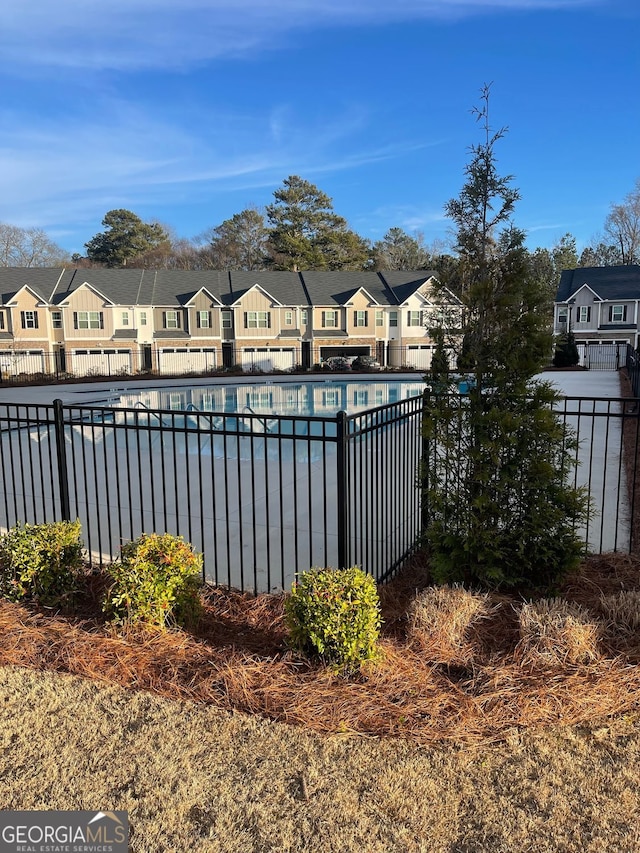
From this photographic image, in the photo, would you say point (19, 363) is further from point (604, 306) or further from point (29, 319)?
point (604, 306)

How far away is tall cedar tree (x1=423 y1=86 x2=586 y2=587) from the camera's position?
416 cm

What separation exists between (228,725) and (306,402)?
22144 mm

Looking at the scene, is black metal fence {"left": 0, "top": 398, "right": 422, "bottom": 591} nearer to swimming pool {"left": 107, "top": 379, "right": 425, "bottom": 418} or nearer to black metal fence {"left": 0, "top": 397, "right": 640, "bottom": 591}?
black metal fence {"left": 0, "top": 397, "right": 640, "bottom": 591}

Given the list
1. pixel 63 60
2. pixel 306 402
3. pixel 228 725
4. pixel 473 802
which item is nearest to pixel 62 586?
pixel 228 725

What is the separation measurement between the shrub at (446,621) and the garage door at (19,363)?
33.6 meters

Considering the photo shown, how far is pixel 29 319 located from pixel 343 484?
3918 cm

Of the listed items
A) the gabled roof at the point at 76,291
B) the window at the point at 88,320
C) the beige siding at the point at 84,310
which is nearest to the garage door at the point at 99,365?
the beige siding at the point at 84,310

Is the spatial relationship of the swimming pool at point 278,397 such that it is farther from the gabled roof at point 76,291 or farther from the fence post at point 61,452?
the fence post at point 61,452

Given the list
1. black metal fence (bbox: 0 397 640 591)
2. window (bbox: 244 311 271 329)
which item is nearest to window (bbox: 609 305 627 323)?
window (bbox: 244 311 271 329)

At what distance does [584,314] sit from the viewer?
4216cm

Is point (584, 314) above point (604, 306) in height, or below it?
below

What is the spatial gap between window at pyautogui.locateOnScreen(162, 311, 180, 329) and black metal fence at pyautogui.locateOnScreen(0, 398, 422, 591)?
3071 cm

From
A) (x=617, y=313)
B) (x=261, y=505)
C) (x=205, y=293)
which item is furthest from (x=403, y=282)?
(x=261, y=505)

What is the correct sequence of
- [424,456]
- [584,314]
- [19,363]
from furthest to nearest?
[584,314], [19,363], [424,456]
